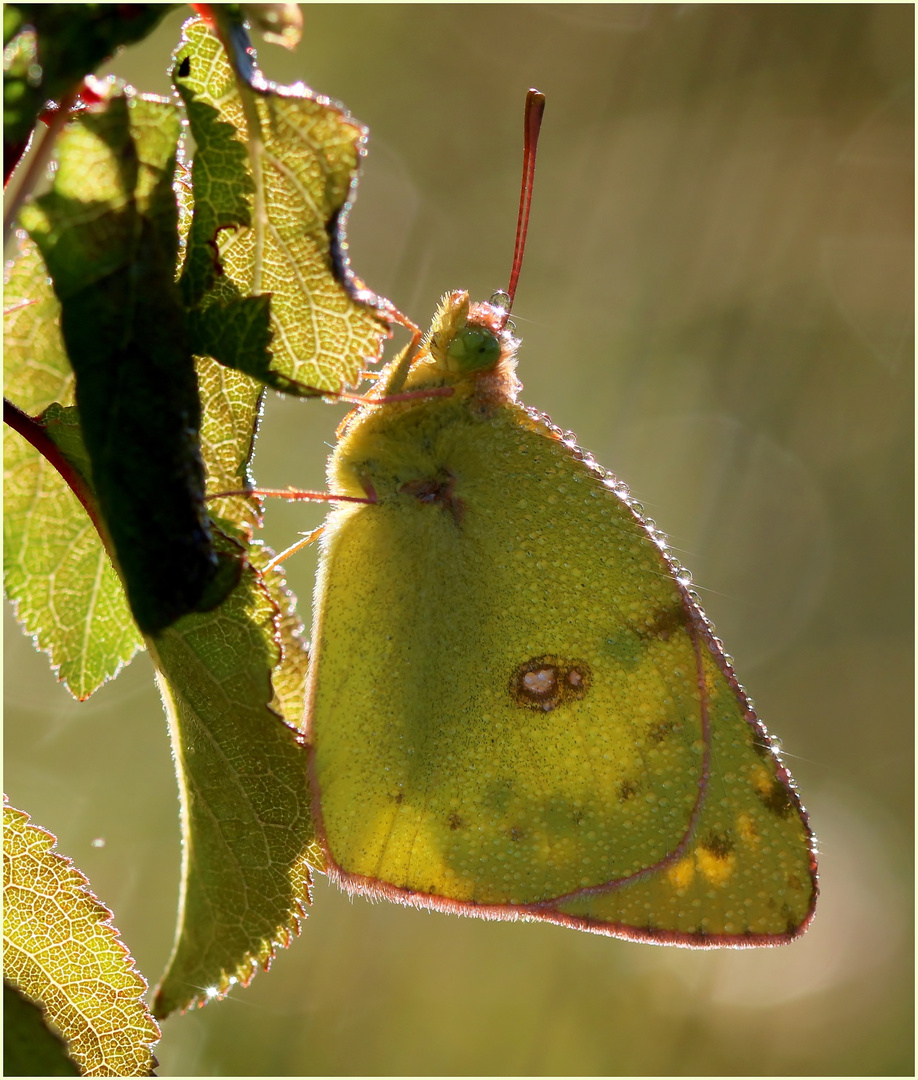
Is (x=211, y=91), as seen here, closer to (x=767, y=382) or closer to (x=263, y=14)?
(x=263, y=14)

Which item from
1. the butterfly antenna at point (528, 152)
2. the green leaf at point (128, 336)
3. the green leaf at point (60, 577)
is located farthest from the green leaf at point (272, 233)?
the butterfly antenna at point (528, 152)

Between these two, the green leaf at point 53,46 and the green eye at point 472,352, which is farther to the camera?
the green eye at point 472,352

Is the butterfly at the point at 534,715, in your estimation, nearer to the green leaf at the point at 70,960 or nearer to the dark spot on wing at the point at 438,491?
the dark spot on wing at the point at 438,491

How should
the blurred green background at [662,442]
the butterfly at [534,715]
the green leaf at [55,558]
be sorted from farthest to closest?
1. the blurred green background at [662,442]
2. the butterfly at [534,715]
3. the green leaf at [55,558]

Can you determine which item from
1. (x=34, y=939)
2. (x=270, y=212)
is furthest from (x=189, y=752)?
(x=270, y=212)

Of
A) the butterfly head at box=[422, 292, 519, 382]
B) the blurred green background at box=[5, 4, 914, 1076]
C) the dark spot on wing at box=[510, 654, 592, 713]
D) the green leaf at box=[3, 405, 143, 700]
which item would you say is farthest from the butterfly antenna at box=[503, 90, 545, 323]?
the blurred green background at box=[5, 4, 914, 1076]
